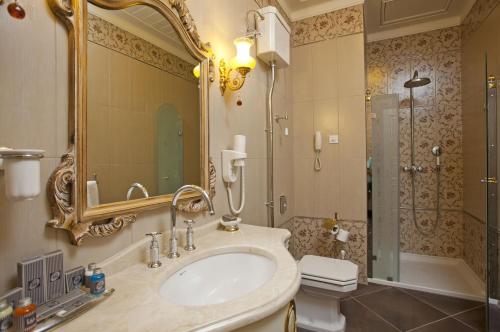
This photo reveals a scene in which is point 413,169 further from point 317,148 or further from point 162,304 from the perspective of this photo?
point 162,304

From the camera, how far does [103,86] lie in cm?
86

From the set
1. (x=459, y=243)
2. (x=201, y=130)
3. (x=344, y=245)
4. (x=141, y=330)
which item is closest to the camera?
(x=141, y=330)

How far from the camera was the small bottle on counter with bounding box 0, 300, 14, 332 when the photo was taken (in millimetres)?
520

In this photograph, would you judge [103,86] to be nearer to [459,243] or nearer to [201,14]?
[201,14]

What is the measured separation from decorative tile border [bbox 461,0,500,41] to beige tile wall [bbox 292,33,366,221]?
3.08ft

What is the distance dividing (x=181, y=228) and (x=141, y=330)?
0.63m

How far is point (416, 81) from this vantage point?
275cm

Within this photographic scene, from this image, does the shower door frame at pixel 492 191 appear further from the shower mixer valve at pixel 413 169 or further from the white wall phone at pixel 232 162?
the white wall phone at pixel 232 162

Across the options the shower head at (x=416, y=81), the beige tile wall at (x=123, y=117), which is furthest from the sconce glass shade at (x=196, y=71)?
the shower head at (x=416, y=81)

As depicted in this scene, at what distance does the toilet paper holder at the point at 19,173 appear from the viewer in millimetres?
553

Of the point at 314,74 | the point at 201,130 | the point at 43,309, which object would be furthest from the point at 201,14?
the point at 314,74

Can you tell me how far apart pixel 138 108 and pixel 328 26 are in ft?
7.48

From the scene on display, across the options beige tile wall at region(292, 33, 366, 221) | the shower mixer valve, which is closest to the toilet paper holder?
beige tile wall at region(292, 33, 366, 221)

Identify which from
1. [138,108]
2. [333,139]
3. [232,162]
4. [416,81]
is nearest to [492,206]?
[333,139]
